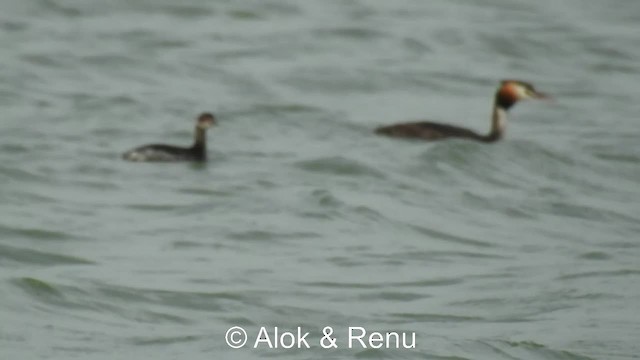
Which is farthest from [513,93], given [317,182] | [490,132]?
[317,182]

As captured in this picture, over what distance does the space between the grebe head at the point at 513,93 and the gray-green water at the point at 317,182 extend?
1.04 ft

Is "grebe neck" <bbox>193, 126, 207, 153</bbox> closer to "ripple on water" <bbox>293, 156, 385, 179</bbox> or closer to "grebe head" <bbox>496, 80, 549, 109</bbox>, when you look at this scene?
"ripple on water" <bbox>293, 156, 385, 179</bbox>

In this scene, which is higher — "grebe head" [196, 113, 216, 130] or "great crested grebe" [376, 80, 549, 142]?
"grebe head" [196, 113, 216, 130]

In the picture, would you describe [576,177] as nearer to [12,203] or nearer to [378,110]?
[378,110]

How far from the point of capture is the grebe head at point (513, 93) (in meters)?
18.2

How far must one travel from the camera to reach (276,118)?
1848 cm

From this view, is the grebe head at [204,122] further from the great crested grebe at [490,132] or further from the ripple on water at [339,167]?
the great crested grebe at [490,132]

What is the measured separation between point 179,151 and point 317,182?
888 millimetres

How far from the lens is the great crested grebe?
689 inches

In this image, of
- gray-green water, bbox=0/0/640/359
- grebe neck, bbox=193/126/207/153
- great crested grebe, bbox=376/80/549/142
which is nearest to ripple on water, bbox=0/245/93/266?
gray-green water, bbox=0/0/640/359

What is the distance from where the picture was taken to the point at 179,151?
16.0 m

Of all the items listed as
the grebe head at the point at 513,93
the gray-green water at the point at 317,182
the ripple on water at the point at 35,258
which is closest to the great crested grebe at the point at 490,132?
the grebe head at the point at 513,93

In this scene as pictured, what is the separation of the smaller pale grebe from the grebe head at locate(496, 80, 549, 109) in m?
2.68

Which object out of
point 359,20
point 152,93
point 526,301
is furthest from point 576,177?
point 359,20
